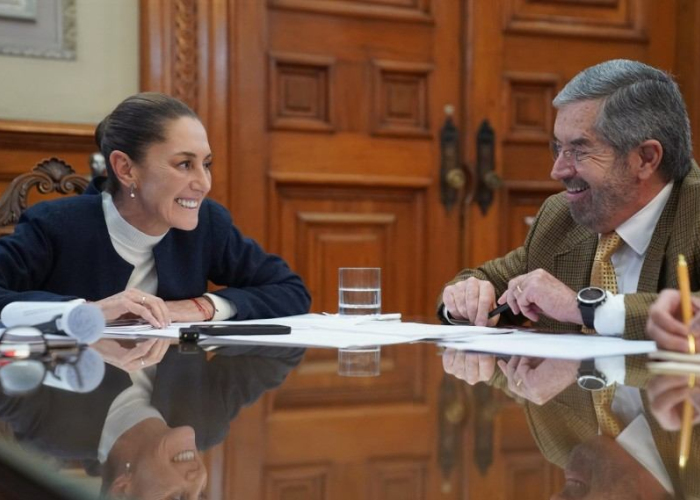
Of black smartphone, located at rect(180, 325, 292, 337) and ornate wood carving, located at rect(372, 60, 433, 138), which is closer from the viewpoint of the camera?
black smartphone, located at rect(180, 325, 292, 337)

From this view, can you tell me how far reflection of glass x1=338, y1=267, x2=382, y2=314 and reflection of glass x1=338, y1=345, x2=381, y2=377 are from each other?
56cm

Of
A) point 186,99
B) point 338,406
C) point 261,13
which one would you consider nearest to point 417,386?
point 338,406

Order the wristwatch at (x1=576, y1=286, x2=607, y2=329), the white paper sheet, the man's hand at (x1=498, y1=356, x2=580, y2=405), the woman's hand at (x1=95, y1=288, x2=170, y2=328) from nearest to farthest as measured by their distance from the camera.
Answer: the man's hand at (x1=498, y1=356, x2=580, y2=405) → the white paper sheet → the wristwatch at (x1=576, y1=286, x2=607, y2=329) → the woman's hand at (x1=95, y1=288, x2=170, y2=328)

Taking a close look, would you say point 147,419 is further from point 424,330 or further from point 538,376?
point 424,330

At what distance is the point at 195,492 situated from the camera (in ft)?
1.71

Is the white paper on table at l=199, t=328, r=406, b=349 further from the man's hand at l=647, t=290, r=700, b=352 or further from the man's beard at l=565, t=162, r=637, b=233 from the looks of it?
the man's beard at l=565, t=162, r=637, b=233

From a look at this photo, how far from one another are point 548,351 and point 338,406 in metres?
0.49

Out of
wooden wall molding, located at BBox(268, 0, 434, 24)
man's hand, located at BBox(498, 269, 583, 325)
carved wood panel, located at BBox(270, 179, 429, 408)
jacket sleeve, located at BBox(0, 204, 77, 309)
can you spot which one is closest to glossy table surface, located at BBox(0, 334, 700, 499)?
man's hand, located at BBox(498, 269, 583, 325)

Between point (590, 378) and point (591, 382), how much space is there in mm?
35

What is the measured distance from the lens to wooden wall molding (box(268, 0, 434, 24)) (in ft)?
11.0

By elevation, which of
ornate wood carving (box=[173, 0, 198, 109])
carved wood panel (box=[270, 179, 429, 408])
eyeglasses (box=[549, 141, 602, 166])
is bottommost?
carved wood panel (box=[270, 179, 429, 408])

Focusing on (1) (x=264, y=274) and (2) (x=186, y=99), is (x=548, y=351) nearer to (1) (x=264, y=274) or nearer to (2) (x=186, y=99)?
(1) (x=264, y=274)

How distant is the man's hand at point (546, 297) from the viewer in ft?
5.25

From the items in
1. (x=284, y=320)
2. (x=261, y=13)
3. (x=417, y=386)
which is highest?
(x=261, y=13)
